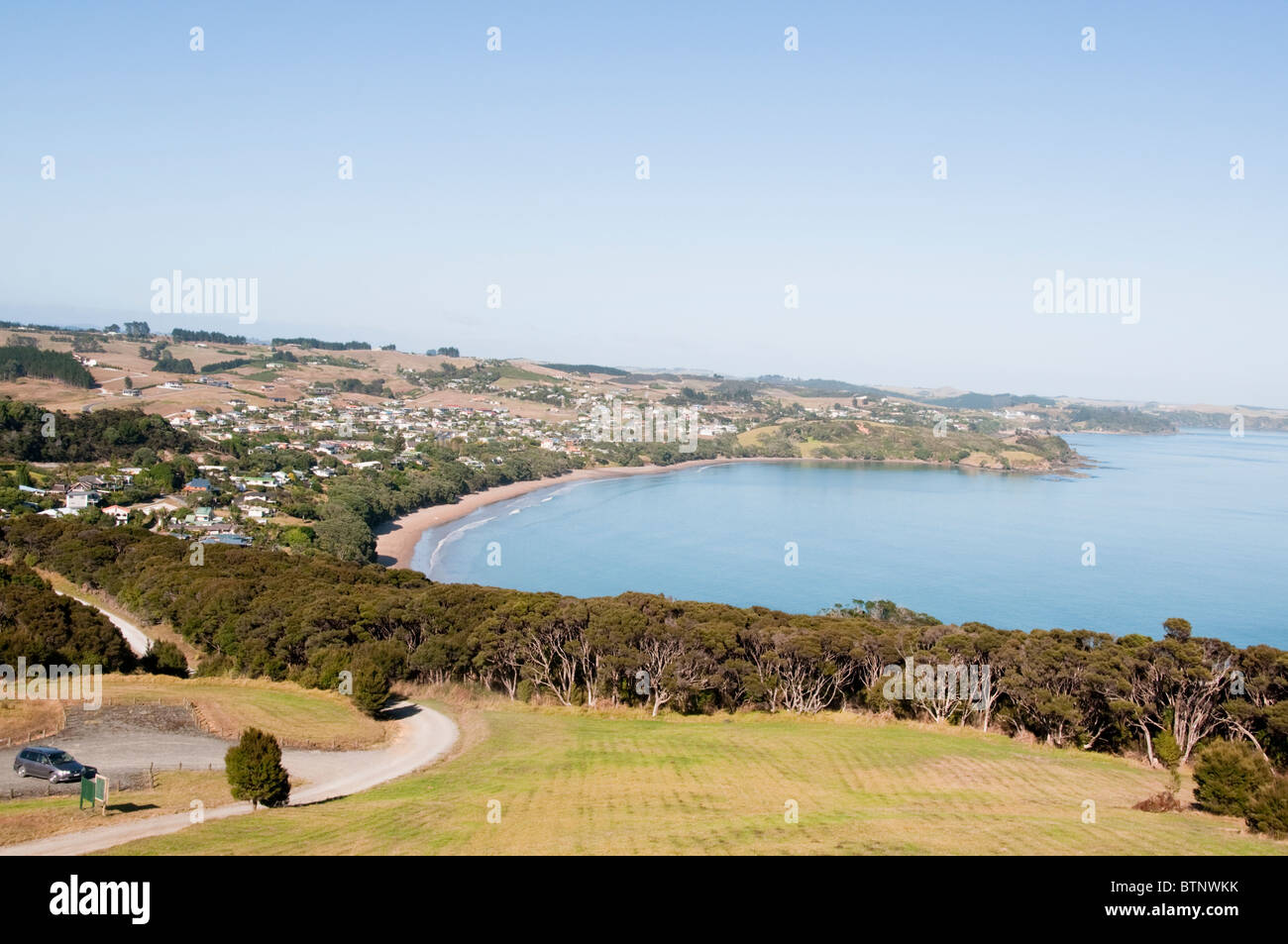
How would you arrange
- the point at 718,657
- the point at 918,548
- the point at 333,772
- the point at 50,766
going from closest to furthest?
1. the point at 50,766
2. the point at 333,772
3. the point at 718,657
4. the point at 918,548

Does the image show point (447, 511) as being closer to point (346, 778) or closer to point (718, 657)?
point (718, 657)

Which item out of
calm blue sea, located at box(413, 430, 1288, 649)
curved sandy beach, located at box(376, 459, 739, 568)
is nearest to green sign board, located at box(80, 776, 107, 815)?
calm blue sea, located at box(413, 430, 1288, 649)

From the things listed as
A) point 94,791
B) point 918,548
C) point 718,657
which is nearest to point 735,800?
point 94,791

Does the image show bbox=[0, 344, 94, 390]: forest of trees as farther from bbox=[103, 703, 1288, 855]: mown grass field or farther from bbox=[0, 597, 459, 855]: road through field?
bbox=[103, 703, 1288, 855]: mown grass field

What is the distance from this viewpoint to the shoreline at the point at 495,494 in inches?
2768

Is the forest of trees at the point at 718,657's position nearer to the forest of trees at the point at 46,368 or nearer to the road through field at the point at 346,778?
the road through field at the point at 346,778

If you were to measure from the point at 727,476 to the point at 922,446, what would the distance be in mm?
52902

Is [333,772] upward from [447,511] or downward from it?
upward

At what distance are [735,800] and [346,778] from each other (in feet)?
29.7

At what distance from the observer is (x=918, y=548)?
82.7 meters

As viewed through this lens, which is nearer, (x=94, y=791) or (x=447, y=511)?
(x=94, y=791)

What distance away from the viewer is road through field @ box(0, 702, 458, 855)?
1312cm

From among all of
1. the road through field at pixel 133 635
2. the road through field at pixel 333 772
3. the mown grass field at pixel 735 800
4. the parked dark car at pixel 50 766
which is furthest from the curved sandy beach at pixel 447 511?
the parked dark car at pixel 50 766
